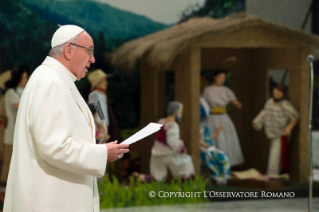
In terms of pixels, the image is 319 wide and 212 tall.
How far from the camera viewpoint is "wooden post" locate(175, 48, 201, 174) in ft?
24.5

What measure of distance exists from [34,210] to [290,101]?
18.4ft

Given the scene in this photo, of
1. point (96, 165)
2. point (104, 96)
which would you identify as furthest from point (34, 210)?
point (104, 96)

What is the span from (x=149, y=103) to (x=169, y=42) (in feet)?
2.62

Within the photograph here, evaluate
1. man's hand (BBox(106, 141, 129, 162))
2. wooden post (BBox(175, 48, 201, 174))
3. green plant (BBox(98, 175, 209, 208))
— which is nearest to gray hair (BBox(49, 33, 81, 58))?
man's hand (BBox(106, 141, 129, 162))

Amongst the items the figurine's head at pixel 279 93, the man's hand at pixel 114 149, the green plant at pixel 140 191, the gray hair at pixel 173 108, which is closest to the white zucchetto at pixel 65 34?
the man's hand at pixel 114 149

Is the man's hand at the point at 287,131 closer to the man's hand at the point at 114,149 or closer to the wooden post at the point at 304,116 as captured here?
the wooden post at the point at 304,116

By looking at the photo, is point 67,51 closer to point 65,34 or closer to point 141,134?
point 65,34

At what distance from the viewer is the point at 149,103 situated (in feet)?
25.0

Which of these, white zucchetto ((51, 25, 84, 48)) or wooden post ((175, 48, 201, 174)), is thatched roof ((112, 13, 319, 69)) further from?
white zucchetto ((51, 25, 84, 48))

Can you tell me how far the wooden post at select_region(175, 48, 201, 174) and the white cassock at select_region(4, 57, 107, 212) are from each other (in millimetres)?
4454

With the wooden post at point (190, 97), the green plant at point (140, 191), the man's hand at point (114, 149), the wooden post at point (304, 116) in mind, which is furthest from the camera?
the wooden post at point (304, 116)

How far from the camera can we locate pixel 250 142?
8.66 metres

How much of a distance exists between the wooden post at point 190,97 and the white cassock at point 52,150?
4454mm

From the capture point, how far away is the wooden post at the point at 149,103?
757 cm
